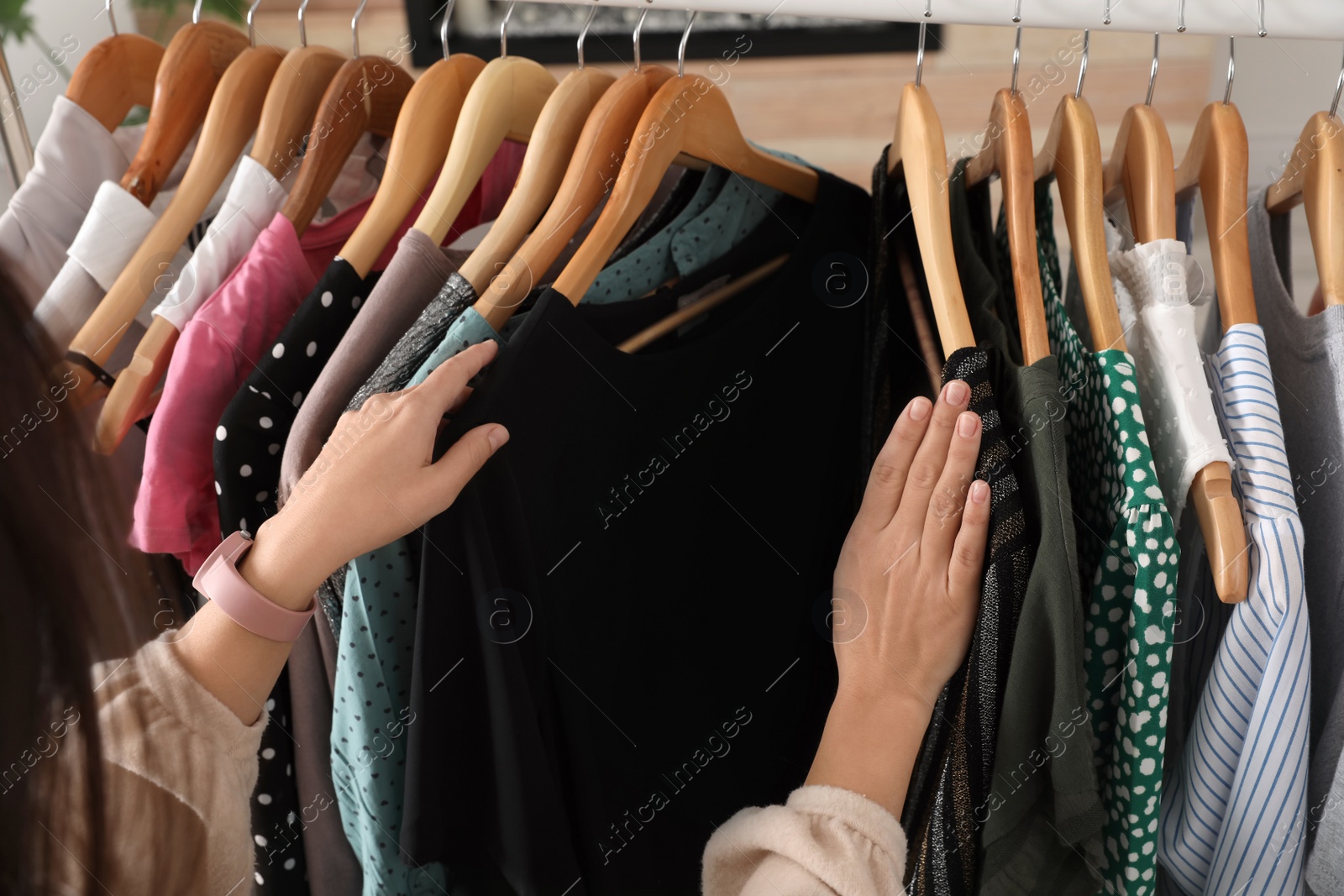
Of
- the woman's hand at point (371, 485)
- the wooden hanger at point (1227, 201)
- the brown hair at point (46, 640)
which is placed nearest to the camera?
the brown hair at point (46, 640)

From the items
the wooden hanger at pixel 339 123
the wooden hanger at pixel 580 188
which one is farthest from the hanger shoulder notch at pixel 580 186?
the wooden hanger at pixel 339 123

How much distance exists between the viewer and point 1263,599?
614 millimetres

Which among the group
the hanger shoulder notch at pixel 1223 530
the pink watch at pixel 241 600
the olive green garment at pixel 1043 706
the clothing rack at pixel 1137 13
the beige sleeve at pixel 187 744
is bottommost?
the beige sleeve at pixel 187 744

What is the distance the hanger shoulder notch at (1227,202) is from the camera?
0.71 metres

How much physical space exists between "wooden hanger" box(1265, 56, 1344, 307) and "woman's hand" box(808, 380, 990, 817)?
329 millimetres

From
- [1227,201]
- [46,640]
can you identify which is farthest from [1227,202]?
[46,640]

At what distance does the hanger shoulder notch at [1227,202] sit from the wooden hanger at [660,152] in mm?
403

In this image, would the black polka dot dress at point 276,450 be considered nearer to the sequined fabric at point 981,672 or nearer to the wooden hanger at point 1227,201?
the sequined fabric at point 981,672

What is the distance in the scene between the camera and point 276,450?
697 mm

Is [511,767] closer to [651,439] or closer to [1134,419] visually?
[651,439]

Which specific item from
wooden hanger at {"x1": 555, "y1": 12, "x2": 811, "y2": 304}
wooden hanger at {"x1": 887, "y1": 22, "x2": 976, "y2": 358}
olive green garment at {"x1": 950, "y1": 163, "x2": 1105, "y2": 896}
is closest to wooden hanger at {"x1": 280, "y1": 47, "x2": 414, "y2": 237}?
wooden hanger at {"x1": 555, "y1": 12, "x2": 811, "y2": 304}

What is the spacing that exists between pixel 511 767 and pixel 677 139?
0.55m

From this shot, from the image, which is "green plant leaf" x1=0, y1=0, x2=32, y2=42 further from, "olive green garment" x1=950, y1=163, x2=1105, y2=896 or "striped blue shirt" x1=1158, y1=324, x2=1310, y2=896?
"striped blue shirt" x1=1158, y1=324, x2=1310, y2=896

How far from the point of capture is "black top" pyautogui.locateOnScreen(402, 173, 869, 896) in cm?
65
